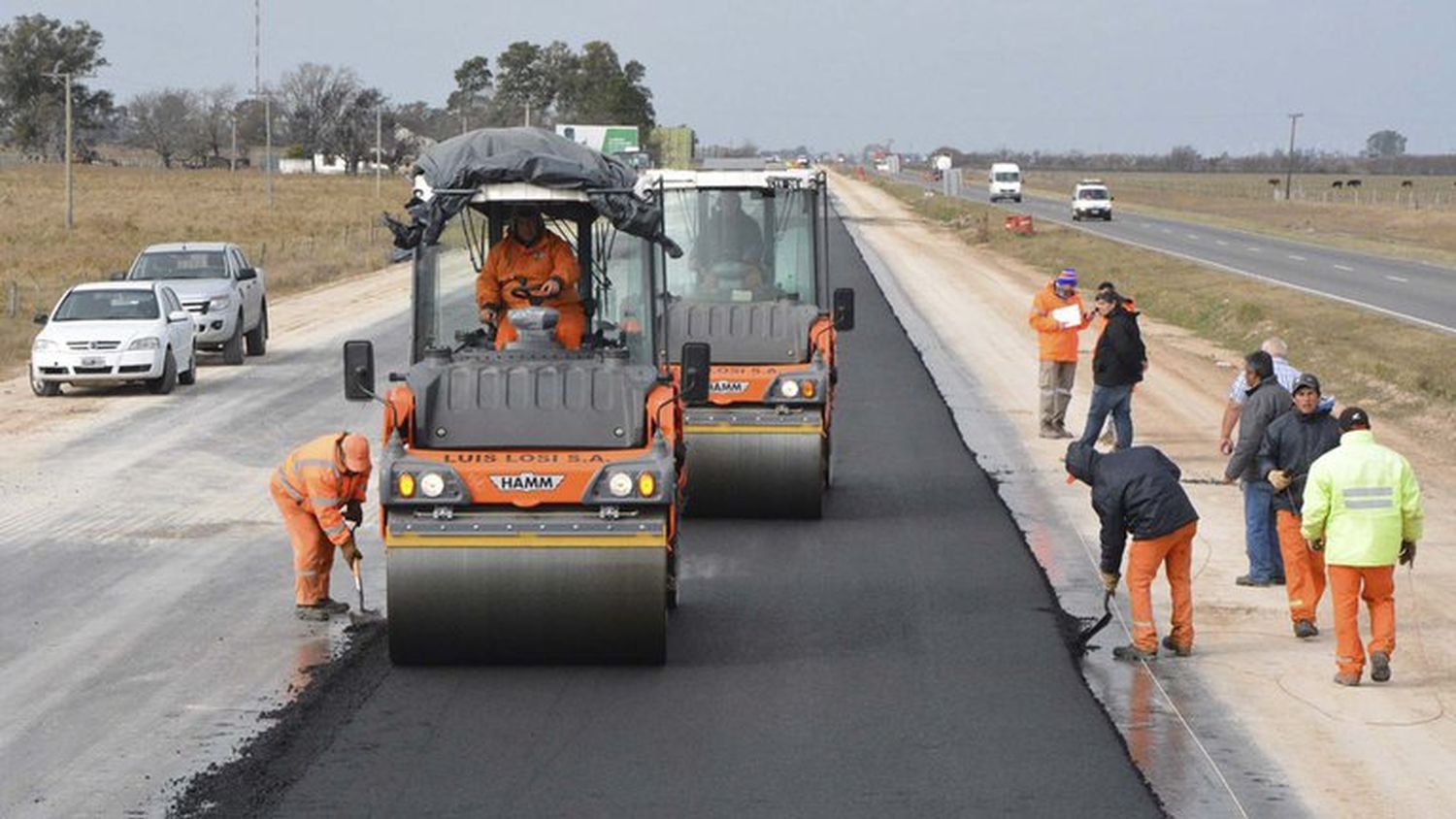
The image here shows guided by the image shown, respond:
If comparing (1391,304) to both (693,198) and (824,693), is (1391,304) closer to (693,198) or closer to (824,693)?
(693,198)

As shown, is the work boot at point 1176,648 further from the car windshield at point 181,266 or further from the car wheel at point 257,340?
the car wheel at point 257,340

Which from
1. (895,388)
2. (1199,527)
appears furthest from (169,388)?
(1199,527)

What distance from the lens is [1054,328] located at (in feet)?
74.3

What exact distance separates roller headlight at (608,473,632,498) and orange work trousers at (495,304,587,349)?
4.41ft

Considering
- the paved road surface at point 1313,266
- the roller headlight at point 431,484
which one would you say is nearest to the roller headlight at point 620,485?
the roller headlight at point 431,484

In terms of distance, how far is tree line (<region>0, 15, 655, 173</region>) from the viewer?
15512 centimetres

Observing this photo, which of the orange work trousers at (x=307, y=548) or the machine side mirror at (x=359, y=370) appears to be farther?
the orange work trousers at (x=307, y=548)

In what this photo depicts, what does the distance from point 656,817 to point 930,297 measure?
37074 millimetres

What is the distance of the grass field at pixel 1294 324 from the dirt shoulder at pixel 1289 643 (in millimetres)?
1690

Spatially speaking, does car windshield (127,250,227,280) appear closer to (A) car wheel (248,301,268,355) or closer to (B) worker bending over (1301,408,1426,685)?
(A) car wheel (248,301,268,355)

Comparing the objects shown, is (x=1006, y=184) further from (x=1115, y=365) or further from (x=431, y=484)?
(x=431, y=484)

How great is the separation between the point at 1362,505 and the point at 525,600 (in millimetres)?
4611

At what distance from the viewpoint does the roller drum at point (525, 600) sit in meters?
11.2

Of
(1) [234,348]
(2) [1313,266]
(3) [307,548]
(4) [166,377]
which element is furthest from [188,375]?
(2) [1313,266]
